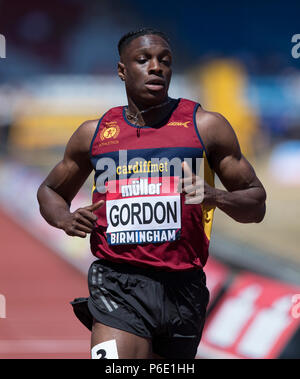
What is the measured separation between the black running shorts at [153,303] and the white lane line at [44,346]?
10.4ft

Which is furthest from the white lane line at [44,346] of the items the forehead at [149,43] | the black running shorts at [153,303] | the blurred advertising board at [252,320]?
the forehead at [149,43]

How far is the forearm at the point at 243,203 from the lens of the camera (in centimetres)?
331

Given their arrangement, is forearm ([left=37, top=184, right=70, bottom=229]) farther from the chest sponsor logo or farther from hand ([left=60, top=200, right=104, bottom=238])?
the chest sponsor logo

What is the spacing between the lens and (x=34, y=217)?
1334 cm

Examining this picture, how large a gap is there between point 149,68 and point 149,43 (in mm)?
134

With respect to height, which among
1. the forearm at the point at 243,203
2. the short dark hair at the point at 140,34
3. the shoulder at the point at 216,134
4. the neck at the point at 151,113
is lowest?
the forearm at the point at 243,203

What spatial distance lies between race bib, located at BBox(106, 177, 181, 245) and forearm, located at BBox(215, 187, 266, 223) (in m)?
0.22

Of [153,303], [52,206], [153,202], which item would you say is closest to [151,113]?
[153,202]

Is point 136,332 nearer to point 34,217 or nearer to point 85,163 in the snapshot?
point 85,163

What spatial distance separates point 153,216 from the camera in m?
3.45

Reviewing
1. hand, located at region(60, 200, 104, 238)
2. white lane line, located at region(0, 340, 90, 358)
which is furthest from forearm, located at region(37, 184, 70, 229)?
white lane line, located at region(0, 340, 90, 358)

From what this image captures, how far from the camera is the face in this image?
11.6 feet

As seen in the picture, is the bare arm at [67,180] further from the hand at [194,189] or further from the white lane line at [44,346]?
the white lane line at [44,346]
